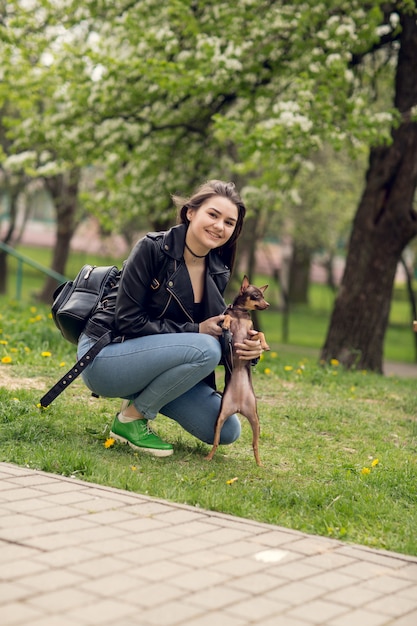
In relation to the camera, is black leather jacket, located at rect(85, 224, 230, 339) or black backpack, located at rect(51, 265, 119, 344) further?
black backpack, located at rect(51, 265, 119, 344)

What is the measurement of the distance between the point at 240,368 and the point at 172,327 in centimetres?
47

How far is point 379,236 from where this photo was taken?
12.4 metres

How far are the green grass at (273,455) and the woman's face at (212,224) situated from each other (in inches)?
50.8

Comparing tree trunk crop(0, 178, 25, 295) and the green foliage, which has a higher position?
the green foliage

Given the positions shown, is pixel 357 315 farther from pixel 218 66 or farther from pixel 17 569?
pixel 17 569

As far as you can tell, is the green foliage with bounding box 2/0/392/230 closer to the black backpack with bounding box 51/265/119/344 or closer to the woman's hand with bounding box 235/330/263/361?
the black backpack with bounding box 51/265/119/344

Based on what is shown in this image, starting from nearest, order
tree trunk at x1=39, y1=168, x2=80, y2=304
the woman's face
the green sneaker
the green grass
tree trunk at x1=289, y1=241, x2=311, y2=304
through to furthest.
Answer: the green grass, the woman's face, the green sneaker, tree trunk at x1=39, y1=168, x2=80, y2=304, tree trunk at x1=289, y1=241, x2=311, y2=304

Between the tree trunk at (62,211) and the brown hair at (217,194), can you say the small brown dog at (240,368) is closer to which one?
the brown hair at (217,194)

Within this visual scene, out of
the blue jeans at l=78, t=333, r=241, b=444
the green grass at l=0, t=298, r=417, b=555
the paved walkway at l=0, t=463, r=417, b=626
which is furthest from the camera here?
the blue jeans at l=78, t=333, r=241, b=444

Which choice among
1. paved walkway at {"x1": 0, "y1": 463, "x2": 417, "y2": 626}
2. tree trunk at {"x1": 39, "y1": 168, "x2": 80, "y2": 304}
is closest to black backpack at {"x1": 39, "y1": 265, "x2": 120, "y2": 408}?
paved walkway at {"x1": 0, "y1": 463, "x2": 417, "y2": 626}

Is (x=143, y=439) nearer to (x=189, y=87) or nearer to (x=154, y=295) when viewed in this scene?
(x=154, y=295)

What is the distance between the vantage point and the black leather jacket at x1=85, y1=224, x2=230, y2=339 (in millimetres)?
5590

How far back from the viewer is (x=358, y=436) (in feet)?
23.6

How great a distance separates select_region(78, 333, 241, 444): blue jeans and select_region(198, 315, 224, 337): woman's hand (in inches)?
2.4
